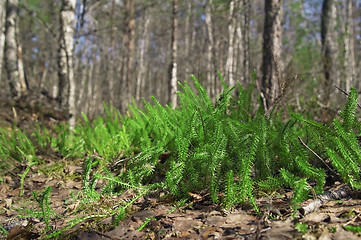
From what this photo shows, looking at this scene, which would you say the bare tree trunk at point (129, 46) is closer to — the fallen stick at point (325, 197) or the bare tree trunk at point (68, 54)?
the bare tree trunk at point (68, 54)

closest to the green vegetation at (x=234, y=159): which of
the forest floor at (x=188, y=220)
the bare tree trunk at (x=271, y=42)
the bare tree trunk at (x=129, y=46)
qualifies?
the forest floor at (x=188, y=220)

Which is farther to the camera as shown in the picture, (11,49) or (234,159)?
(11,49)

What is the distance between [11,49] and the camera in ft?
29.5

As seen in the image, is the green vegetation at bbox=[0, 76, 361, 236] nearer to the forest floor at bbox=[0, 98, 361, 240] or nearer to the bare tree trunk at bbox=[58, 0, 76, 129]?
the forest floor at bbox=[0, 98, 361, 240]

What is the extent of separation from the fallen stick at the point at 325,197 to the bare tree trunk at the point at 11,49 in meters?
8.95

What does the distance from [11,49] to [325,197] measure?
10.5 meters

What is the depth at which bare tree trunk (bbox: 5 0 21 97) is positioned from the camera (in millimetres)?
8398

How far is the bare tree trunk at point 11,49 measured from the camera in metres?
8.40

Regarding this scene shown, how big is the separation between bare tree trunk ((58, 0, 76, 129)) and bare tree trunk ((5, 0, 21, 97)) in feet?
7.86

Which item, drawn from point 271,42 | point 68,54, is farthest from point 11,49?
point 271,42

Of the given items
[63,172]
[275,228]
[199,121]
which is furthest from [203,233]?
[63,172]

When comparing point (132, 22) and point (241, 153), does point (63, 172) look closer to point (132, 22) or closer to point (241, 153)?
point (241, 153)

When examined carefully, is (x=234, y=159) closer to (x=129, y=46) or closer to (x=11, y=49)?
(x=11, y=49)

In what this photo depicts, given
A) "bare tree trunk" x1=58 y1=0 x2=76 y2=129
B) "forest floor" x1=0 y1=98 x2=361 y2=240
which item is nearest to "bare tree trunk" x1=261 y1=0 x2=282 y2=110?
"forest floor" x1=0 y1=98 x2=361 y2=240
